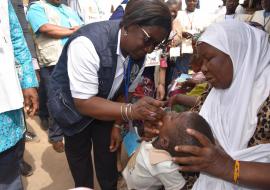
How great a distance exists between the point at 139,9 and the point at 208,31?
1.22 feet

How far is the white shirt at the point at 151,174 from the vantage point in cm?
153

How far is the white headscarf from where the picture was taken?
1.35 m

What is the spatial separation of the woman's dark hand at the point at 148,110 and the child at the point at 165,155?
5cm

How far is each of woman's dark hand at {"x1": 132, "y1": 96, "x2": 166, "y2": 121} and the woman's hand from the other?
28.8 inches

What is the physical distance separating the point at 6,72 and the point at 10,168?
0.61 m

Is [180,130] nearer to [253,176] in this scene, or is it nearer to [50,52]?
[253,176]

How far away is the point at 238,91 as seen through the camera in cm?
140

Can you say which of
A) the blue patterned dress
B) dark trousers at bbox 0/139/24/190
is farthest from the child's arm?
dark trousers at bbox 0/139/24/190

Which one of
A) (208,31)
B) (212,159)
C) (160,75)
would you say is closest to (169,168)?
(212,159)

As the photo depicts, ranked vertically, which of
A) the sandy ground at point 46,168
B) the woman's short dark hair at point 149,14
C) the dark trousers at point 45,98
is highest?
the woman's short dark hair at point 149,14

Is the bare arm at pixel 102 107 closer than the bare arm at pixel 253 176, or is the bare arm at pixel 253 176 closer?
the bare arm at pixel 253 176

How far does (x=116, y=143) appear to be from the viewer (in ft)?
6.59

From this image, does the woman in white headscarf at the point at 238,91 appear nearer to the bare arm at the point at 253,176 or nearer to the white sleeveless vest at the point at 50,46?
the bare arm at the point at 253,176

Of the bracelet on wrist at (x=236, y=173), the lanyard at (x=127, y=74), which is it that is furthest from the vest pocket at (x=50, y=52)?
the bracelet on wrist at (x=236, y=173)
